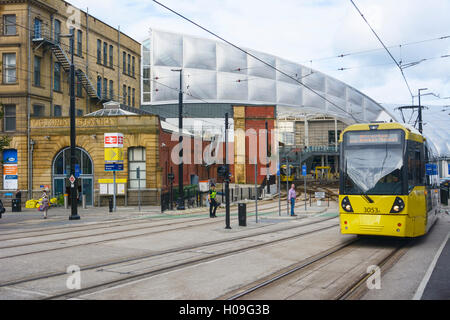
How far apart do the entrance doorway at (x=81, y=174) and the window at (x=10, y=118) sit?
14.3 feet

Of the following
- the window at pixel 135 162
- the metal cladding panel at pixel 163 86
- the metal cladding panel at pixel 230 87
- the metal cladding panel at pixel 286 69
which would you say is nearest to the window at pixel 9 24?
the window at pixel 135 162

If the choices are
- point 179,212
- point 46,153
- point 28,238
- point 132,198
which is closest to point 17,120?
point 46,153

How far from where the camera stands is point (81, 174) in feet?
116

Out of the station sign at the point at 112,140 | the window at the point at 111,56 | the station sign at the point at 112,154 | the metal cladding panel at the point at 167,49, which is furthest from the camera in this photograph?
the metal cladding panel at the point at 167,49

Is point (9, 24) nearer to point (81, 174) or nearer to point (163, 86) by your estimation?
point (81, 174)

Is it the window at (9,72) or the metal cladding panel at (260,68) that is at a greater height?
the metal cladding panel at (260,68)

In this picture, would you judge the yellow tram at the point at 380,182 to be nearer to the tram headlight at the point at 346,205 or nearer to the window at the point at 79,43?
the tram headlight at the point at 346,205

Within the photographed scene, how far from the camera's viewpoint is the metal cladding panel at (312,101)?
3216 inches

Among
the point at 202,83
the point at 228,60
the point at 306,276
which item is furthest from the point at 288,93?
the point at 306,276

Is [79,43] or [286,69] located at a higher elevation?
[286,69]

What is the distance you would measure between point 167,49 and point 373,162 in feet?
199

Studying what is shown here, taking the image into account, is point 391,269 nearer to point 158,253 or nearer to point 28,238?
point 158,253

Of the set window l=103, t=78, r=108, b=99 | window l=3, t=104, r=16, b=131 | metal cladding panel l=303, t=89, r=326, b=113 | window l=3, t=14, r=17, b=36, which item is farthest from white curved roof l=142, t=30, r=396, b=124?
window l=3, t=104, r=16, b=131

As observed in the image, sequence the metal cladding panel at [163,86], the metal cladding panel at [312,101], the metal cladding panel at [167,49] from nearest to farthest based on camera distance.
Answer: the metal cladding panel at [163,86] < the metal cladding panel at [167,49] < the metal cladding panel at [312,101]
